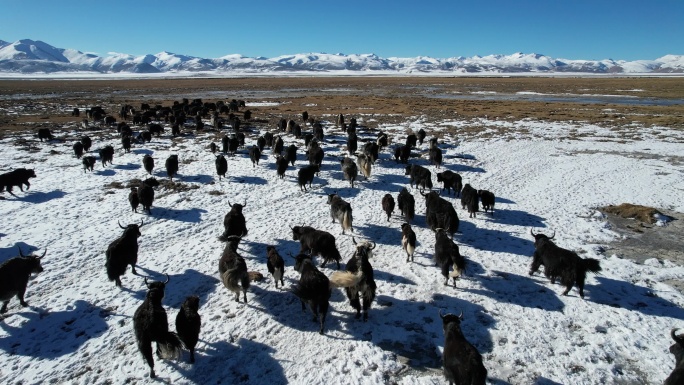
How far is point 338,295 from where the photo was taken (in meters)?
7.95

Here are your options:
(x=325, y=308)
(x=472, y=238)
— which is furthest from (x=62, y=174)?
(x=472, y=238)

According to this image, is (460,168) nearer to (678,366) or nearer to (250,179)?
(250,179)

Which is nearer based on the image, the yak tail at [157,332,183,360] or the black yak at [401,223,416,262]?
the yak tail at [157,332,183,360]

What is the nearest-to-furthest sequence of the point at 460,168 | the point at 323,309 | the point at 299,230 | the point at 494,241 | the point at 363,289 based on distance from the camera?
the point at 323,309 → the point at 363,289 → the point at 299,230 → the point at 494,241 → the point at 460,168

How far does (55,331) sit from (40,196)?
10118 millimetres

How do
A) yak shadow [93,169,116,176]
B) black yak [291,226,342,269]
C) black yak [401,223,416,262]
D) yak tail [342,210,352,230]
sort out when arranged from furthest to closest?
yak shadow [93,169,116,176] < yak tail [342,210,352,230] < black yak [401,223,416,262] < black yak [291,226,342,269]

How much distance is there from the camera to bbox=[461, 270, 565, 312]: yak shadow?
24.7 ft

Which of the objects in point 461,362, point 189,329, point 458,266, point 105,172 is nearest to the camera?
point 461,362

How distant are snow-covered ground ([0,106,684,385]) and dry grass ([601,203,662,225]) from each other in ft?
2.39

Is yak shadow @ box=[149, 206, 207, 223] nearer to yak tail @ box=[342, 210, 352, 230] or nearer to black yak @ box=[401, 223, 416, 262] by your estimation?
yak tail @ box=[342, 210, 352, 230]

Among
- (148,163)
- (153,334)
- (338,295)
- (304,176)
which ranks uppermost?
(148,163)

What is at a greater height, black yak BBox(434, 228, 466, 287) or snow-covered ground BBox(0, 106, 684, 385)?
black yak BBox(434, 228, 466, 287)

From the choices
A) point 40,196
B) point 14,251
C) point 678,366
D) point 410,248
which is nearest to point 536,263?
point 410,248

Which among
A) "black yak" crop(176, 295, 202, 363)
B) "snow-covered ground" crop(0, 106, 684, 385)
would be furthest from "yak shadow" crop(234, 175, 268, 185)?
"black yak" crop(176, 295, 202, 363)
